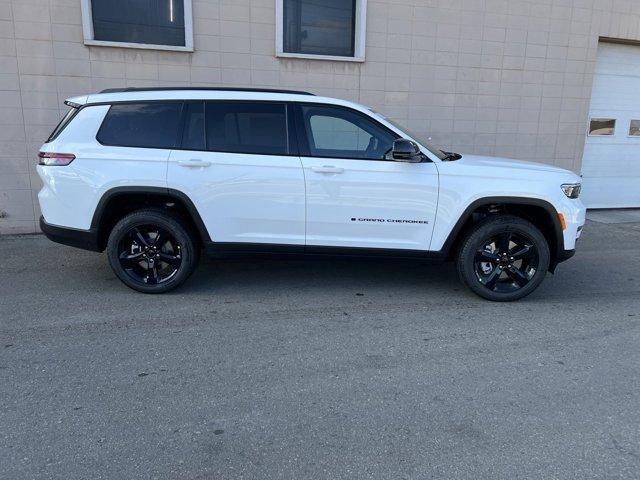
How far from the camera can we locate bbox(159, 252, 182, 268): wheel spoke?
16.2ft

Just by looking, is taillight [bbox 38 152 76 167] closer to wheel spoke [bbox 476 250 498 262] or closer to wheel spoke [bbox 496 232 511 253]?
wheel spoke [bbox 476 250 498 262]

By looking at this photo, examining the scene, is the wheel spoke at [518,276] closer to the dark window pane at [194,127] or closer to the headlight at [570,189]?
the headlight at [570,189]

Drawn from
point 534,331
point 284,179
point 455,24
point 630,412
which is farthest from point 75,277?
point 455,24

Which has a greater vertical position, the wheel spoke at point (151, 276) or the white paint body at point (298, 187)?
the white paint body at point (298, 187)

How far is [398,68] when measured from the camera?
27.4 ft

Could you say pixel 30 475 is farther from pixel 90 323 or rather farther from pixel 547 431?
pixel 547 431

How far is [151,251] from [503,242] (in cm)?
338

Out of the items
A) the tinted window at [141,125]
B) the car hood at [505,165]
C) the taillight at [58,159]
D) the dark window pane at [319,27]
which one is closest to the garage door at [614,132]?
the dark window pane at [319,27]

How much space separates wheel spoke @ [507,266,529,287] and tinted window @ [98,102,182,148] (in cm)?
343

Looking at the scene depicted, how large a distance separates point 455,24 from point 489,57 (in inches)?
33.4

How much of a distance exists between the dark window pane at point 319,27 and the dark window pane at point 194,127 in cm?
363

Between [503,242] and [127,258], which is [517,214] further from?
[127,258]

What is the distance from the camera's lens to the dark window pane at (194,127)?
4773 mm

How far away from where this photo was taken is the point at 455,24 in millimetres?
8492
